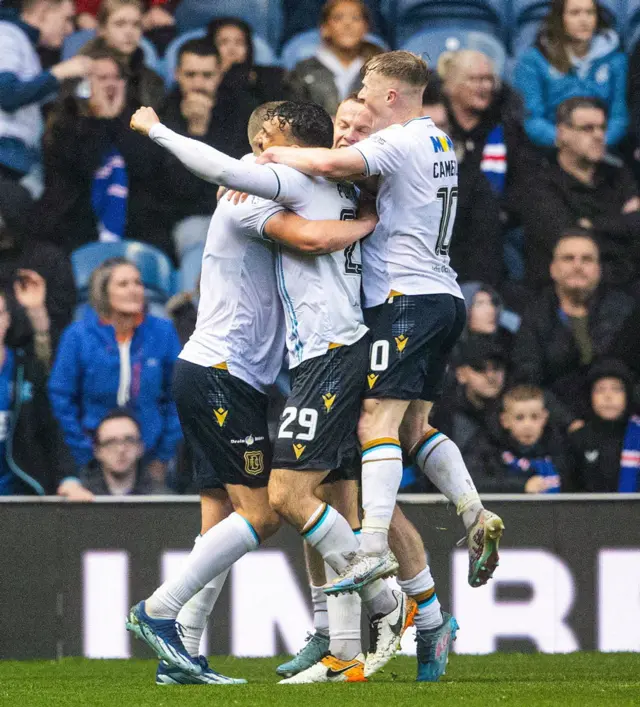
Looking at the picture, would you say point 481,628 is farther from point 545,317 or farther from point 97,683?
point 97,683

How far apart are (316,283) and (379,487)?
81cm

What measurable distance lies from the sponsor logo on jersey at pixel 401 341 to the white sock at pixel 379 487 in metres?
0.34

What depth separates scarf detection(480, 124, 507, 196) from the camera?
29.9 feet

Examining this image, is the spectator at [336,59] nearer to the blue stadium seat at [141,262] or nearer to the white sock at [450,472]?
the blue stadium seat at [141,262]

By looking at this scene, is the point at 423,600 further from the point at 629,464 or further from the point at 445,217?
the point at 629,464

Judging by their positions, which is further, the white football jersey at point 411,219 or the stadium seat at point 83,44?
the stadium seat at point 83,44

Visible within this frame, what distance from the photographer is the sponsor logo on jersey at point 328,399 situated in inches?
206

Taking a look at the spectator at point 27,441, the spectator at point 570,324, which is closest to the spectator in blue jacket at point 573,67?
the spectator at point 570,324

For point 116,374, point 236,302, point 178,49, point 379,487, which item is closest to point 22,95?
point 178,49

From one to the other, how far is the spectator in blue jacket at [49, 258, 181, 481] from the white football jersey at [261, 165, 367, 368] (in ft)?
9.85

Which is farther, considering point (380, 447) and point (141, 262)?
point (141, 262)

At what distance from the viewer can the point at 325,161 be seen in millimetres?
5168

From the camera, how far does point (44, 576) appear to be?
7.92 metres

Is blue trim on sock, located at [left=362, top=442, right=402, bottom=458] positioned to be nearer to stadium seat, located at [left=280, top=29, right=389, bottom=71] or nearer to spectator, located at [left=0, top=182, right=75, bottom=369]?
spectator, located at [left=0, top=182, right=75, bottom=369]
